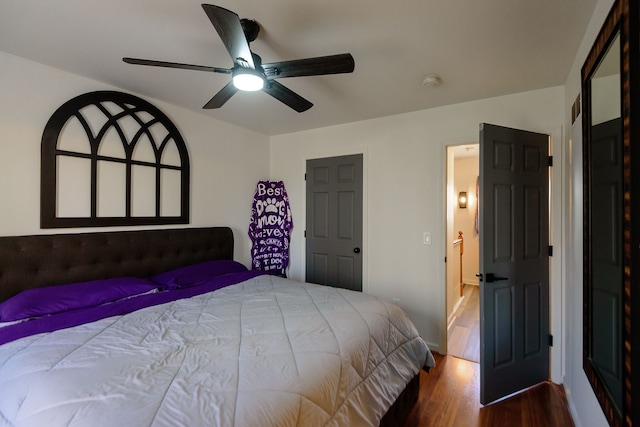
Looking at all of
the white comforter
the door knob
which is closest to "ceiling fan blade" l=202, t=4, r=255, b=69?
the white comforter

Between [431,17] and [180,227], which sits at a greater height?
[431,17]

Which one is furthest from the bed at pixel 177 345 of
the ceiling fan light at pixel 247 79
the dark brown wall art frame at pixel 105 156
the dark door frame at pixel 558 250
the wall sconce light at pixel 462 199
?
the wall sconce light at pixel 462 199

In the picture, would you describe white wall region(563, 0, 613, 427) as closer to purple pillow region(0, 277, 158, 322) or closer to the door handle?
the door handle

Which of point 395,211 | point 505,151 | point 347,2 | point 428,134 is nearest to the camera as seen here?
point 347,2

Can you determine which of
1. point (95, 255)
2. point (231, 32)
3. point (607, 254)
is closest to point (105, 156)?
point (95, 255)

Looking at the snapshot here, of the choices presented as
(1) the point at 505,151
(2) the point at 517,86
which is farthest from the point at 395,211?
(2) the point at 517,86

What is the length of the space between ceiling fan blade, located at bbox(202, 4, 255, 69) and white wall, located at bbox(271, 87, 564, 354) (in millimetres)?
1959

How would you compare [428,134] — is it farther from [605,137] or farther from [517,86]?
[605,137]

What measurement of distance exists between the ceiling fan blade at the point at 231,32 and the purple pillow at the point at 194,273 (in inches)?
73.0

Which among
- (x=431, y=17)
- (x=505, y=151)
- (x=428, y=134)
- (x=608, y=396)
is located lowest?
(x=608, y=396)

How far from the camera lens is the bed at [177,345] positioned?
996mm

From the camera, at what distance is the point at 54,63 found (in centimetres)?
209

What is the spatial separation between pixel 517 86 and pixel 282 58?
1.94 meters

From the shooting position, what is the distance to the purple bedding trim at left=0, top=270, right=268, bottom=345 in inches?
60.1
